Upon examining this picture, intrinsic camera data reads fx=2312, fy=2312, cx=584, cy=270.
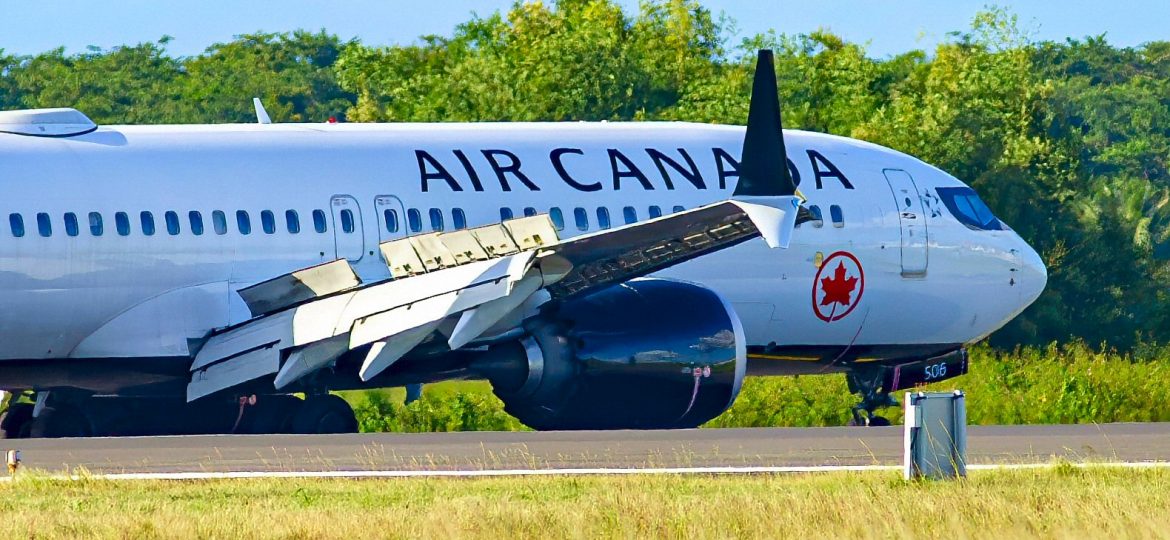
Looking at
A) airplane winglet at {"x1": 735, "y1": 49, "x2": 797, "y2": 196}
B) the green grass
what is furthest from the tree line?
airplane winglet at {"x1": 735, "y1": 49, "x2": 797, "y2": 196}

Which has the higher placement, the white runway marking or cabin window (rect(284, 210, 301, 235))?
cabin window (rect(284, 210, 301, 235))

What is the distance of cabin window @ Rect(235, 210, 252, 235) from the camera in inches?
1017

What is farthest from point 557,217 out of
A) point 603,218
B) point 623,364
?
point 623,364

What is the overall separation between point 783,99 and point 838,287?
41.2 metres

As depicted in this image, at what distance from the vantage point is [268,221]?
26.0 m

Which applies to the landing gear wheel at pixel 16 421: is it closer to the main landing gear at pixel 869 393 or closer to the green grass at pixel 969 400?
the green grass at pixel 969 400

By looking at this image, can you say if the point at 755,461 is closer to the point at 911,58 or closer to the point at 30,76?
the point at 911,58

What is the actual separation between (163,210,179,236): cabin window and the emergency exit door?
9.23 metres

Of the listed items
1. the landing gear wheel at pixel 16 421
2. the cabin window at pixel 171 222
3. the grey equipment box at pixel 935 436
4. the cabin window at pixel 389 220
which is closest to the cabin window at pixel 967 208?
the cabin window at pixel 389 220

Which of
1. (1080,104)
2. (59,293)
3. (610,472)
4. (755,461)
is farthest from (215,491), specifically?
(1080,104)

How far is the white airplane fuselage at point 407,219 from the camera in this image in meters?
25.0

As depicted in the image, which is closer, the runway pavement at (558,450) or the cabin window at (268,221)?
the runway pavement at (558,450)

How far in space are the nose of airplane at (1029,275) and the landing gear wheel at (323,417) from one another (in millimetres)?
9382

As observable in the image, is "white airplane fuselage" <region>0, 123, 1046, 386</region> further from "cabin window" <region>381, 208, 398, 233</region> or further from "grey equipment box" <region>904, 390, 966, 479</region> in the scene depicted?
"grey equipment box" <region>904, 390, 966, 479</region>
